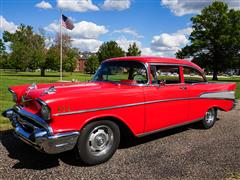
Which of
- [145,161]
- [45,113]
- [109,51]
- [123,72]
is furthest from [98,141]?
[109,51]

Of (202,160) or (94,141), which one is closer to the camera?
(94,141)

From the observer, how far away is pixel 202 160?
176 inches

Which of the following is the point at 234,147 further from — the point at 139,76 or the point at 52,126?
the point at 52,126

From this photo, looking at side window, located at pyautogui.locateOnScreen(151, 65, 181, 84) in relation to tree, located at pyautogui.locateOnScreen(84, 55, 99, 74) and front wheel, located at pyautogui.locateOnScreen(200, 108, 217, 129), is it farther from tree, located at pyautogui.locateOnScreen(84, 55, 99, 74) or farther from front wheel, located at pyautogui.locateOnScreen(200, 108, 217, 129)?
tree, located at pyautogui.locateOnScreen(84, 55, 99, 74)

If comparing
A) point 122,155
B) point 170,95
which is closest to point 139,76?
point 170,95

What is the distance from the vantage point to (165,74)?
5684 mm

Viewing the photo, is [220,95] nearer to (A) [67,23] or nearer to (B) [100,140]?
(B) [100,140]

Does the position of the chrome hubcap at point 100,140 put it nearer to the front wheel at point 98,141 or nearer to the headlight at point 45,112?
the front wheel at point 98,141

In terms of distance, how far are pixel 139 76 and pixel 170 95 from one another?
0.73m

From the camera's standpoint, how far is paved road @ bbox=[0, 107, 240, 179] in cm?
384

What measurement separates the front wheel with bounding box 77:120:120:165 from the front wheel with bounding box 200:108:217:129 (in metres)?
3.04

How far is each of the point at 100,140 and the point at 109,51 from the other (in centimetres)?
5948

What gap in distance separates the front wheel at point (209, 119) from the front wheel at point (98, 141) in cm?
304

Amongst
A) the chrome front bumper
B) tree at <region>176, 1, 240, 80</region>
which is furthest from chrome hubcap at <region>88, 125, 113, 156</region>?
tree at <region>176, 1, 240, 80</region>
